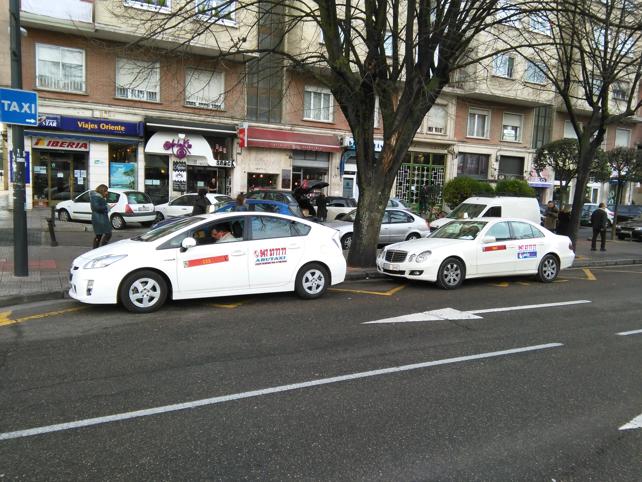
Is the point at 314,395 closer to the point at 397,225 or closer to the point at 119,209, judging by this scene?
the point at 397,225

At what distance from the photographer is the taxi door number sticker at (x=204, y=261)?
7.68 metres

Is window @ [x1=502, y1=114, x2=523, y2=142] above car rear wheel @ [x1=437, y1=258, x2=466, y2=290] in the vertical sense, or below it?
above

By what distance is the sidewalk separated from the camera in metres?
8.34

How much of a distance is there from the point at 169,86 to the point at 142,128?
2.36 meters

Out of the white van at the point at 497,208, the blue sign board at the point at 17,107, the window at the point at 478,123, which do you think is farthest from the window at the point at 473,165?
the blue sign board at the point at 17,107

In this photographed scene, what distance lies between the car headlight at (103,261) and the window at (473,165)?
27.7 m

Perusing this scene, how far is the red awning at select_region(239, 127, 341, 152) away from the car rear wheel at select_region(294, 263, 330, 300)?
56.1 feet

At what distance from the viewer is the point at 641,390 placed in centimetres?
487

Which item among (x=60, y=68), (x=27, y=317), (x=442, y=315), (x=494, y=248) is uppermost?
(x=60, y=68)

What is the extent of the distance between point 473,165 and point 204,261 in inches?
1108

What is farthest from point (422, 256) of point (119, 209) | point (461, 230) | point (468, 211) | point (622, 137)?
point (622, 137)

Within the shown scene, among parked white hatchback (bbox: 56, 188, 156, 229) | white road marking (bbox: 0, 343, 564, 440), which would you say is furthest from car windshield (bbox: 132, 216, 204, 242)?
parked white hatchback (bbox: 56, 188, 156, 229)

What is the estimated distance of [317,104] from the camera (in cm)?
2744

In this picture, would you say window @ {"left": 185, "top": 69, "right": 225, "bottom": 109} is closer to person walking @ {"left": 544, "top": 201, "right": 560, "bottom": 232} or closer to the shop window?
the shop window
